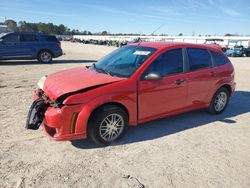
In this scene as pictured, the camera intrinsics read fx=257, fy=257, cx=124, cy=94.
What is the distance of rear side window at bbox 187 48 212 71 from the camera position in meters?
5.31

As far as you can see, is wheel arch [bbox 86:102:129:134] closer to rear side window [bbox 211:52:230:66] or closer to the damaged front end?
the damaged front end

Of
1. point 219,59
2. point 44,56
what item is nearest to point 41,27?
point 44,56

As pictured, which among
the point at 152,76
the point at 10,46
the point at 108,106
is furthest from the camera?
the point at 10,46

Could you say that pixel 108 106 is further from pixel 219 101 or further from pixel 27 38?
pixel 27 38

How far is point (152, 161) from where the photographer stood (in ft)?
12.7

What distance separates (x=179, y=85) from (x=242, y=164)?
1.80 meters

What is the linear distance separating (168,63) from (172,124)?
4.33ft

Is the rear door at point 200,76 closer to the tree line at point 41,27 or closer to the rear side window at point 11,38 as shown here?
the rear side window at point 11,38

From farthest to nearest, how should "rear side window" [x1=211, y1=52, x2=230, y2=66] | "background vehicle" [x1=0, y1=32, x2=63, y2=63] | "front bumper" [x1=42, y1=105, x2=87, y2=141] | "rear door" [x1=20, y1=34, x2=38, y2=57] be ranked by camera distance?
"rear door" [x1=20, y1=34, x2=38, y2=57] < "background vehicle" [x1=0, y1=32, x2=63, y2=63] < "rear side window" [x1=211, y1=52, x2=230, y2=66] < "front bumper" [x1=42, y1=105, x2=87, y2=141]

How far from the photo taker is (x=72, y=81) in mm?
4305

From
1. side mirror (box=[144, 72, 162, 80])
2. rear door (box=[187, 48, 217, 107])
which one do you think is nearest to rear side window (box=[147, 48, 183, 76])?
side mirror (box=[144, 72, 162, 80])

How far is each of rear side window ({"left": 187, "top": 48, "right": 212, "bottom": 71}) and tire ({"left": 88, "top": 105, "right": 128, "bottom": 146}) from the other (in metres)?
1.91

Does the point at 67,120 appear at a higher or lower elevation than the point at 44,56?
lower

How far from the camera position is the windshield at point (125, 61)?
4609 millimetres
